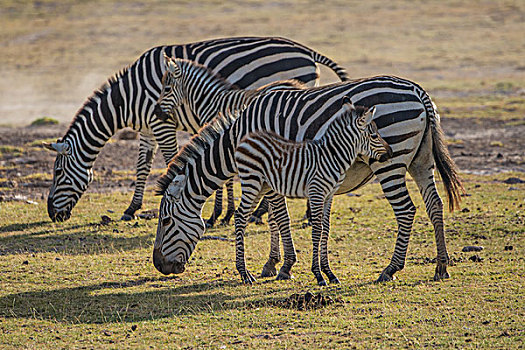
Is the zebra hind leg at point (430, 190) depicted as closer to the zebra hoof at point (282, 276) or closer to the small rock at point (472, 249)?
the small rock at point (472, 249)

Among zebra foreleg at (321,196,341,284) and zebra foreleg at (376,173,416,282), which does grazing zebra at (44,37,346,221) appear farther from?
zebra foreleg at (321,196,341,284)

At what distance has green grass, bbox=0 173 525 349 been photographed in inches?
278


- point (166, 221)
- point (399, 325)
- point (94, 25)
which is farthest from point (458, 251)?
point (94, 25)

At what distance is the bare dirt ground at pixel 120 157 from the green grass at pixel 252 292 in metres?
3.74

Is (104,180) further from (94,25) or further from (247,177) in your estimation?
(94,25)

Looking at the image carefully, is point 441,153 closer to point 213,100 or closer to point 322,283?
point 322,283

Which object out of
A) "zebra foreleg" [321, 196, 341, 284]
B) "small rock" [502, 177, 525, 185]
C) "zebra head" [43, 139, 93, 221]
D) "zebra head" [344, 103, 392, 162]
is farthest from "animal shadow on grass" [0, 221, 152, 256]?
"small rock" [502, 177, 525, 185]

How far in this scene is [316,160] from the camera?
350 inches

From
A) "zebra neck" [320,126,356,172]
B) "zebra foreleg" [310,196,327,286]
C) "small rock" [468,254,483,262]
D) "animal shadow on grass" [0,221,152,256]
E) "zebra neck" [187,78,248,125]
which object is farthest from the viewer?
"zebra neck" [187,78,248,125]

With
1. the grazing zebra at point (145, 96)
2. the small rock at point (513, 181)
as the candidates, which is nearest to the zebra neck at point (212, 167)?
the grazing zebra at point (145, 96)

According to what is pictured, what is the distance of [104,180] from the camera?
17.6 m

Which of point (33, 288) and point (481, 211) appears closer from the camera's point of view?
point (33, 288)

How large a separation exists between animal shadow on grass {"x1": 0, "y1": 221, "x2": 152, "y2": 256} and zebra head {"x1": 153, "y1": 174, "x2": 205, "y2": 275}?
2074mm

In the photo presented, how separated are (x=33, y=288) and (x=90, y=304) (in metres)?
1.13
